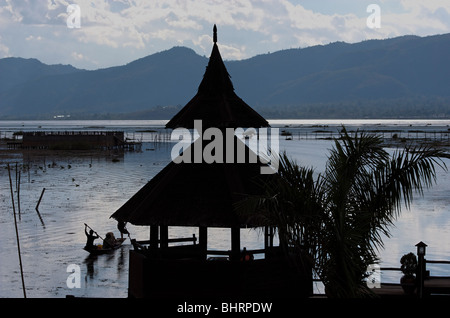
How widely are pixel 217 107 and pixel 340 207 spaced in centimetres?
551

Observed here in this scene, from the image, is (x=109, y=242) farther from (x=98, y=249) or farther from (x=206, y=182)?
(x=206, y=182)

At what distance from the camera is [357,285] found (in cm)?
1267

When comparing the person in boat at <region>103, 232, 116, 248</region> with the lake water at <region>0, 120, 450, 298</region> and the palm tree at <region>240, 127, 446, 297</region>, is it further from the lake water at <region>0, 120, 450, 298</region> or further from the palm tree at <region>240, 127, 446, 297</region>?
the palm tree at <region>240, 127, 446, 297</region>

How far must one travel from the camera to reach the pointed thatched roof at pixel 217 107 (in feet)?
54.3

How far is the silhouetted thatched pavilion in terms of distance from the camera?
15.7m

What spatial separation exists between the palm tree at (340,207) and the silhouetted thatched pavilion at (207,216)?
2.33 meters

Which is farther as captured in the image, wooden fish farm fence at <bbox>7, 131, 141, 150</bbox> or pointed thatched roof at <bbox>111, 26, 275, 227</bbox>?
wooden fish farm fence at <bbox>7, 131, 141, 150</bbox>

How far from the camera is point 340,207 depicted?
1245 centimetres

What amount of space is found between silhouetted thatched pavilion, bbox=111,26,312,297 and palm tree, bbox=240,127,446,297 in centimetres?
233

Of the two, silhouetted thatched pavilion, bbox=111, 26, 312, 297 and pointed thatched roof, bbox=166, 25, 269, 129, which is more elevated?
pointed thatched roof, bbox=166, 25, 269, 129

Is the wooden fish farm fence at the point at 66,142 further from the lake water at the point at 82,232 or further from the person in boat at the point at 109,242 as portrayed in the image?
the person in boat at the point at 109,242

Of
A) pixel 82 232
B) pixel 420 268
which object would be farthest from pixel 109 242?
pixel 420 268

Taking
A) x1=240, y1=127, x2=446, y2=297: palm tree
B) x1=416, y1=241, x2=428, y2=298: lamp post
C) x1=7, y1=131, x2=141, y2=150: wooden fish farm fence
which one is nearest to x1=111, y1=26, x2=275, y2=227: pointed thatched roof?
x1=240, y1=127, x2=446, y2=297: palm tree

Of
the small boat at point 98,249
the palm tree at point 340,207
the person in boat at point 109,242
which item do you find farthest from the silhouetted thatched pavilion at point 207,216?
the person in boat at point 109,242
